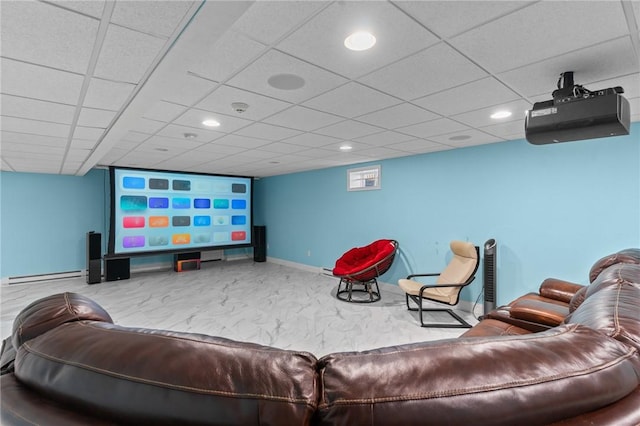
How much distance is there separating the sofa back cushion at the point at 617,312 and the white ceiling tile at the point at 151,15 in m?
2.08

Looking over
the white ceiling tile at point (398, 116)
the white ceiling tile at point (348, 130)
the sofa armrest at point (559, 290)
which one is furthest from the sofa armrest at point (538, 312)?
the white ceiling tile at point (348, 130)

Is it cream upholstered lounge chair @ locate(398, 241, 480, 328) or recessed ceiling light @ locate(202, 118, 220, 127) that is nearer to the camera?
recessed ceiling light @ locate(202, 118, 220, 127)

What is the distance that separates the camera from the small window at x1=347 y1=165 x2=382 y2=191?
570 centimetres

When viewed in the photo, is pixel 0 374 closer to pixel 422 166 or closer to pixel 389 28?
pixel 389 28

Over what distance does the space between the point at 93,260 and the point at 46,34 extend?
567cm

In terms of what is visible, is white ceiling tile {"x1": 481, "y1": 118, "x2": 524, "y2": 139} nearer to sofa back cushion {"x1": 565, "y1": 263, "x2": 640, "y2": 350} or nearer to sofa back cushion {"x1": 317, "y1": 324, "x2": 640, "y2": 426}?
sofa back cushion {"x1": 565, "y1": 263, "x2": 640, "y2": 350}

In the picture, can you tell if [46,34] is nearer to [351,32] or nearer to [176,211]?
[351,32]

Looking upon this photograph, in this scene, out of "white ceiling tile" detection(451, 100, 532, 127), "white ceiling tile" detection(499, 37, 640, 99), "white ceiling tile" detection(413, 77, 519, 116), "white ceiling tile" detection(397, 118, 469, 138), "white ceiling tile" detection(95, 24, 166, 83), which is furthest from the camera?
"white ceiling tile" detection(397, 118, 469, 138)

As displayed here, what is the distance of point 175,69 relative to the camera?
188 cm

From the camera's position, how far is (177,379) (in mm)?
713

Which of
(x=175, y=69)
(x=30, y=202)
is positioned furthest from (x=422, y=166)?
(x=30, y=202)

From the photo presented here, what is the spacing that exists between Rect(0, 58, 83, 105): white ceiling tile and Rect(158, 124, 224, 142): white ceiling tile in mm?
1057

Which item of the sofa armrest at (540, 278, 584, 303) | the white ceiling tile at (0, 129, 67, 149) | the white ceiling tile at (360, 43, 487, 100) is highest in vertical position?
the white ceiling tile at (360, 43, 487, 100)

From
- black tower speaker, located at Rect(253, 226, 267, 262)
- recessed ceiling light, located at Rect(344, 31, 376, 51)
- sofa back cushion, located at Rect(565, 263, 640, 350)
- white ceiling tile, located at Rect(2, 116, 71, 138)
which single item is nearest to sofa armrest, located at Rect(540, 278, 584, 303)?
sofa back cushion, located at Rect(565, 263, 640, 350)
